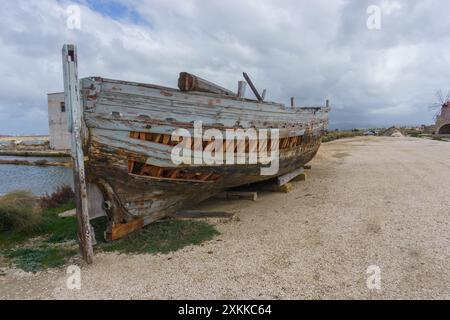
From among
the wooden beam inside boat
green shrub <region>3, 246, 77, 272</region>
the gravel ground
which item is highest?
the wooden beam inside boat

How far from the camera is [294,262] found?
4816 millimetres

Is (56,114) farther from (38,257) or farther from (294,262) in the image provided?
(294,262)

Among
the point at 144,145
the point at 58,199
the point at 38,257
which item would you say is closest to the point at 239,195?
the point at 144,145

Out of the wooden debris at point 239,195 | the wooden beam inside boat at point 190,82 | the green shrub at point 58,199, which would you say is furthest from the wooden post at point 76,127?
the green shrub at point 58,199

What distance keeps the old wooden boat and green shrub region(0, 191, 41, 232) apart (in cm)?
196

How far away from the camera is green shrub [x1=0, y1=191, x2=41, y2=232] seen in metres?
6.75

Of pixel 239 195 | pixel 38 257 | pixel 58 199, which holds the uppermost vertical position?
pixel 239 195

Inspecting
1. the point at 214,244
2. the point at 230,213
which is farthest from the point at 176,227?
the point at 230,213

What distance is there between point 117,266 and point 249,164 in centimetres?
365

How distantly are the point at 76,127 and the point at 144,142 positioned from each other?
109cm

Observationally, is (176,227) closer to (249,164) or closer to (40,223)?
(249,164)

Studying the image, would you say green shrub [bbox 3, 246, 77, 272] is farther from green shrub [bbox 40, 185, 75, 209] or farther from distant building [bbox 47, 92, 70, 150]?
distant building [bbox 47, 92, 70, 150]

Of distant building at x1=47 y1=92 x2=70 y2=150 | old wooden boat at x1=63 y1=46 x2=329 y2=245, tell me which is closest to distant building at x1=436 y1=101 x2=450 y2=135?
old wooden boat at x1=63 y1=46 x2=329 y2=245

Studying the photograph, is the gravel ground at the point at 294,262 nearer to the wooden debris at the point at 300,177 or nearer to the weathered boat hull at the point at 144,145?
the weathered boat hull at the point at 144,145
